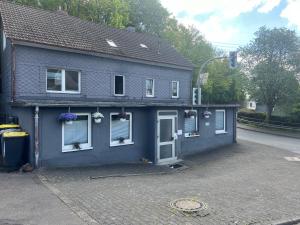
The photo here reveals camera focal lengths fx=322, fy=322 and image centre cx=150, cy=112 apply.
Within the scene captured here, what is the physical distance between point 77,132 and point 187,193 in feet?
17.6

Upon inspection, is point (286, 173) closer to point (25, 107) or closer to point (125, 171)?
point (125, 171)

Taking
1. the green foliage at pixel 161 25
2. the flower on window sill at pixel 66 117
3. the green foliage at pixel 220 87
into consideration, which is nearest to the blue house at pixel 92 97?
the flower on window sill at pixel 66 117

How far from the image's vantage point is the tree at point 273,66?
3488 cm

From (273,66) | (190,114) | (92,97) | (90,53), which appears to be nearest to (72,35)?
(90,53)

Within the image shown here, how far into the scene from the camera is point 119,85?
66.2 ft

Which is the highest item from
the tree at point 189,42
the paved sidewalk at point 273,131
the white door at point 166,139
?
the tree at point 189,42

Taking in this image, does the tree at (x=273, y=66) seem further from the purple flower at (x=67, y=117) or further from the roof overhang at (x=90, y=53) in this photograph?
the purple flower at (x=67, y=117)

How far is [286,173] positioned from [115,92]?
1088 cm

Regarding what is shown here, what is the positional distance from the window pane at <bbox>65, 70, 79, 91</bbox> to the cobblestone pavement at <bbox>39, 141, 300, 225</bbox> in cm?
624

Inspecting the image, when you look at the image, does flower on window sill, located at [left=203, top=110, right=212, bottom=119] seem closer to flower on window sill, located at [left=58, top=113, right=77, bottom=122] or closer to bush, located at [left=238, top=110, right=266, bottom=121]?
flower on window sill, located at [left=58, top=113, right=77, bottom=122]

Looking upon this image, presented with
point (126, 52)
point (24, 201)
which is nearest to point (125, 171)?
point (24, 201)

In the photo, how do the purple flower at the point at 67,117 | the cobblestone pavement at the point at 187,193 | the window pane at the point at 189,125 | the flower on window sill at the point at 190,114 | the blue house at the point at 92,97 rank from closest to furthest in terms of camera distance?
the cobblestone pavement at the point at 187,193 < the purple flower at the point at 67,117 < the blue house at the point at 92,97 < the flower on window sill at the point at 190,114 < the window pane at the point at 189,125

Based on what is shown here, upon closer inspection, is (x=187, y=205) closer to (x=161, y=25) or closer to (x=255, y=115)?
(x=255, y=115)

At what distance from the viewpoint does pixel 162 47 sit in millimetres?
25891
